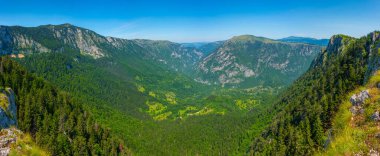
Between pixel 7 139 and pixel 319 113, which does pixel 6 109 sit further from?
pixel 319 113

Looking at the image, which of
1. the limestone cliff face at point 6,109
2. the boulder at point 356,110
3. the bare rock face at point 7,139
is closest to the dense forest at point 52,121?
the limestone cliff face at point 6,109

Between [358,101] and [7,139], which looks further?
[7,139]

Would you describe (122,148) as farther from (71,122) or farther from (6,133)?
(6,133)


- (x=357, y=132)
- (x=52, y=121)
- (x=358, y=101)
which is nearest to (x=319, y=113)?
(x=358, y=101)

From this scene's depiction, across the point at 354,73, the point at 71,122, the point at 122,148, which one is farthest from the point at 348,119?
the point at 122,148

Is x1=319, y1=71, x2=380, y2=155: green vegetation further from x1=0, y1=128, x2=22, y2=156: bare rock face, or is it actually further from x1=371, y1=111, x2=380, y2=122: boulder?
x1=0, y1=128, x2=22, y2=156: bare rock face

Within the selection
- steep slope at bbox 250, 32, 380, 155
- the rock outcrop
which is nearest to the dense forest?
steep slope at bbox 250, 32, 380, 155

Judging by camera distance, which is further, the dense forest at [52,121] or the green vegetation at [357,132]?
the dense forest at [52,121]

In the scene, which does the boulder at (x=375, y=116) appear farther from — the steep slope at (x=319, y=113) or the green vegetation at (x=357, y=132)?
the steep slope at (x=319, y=113)
